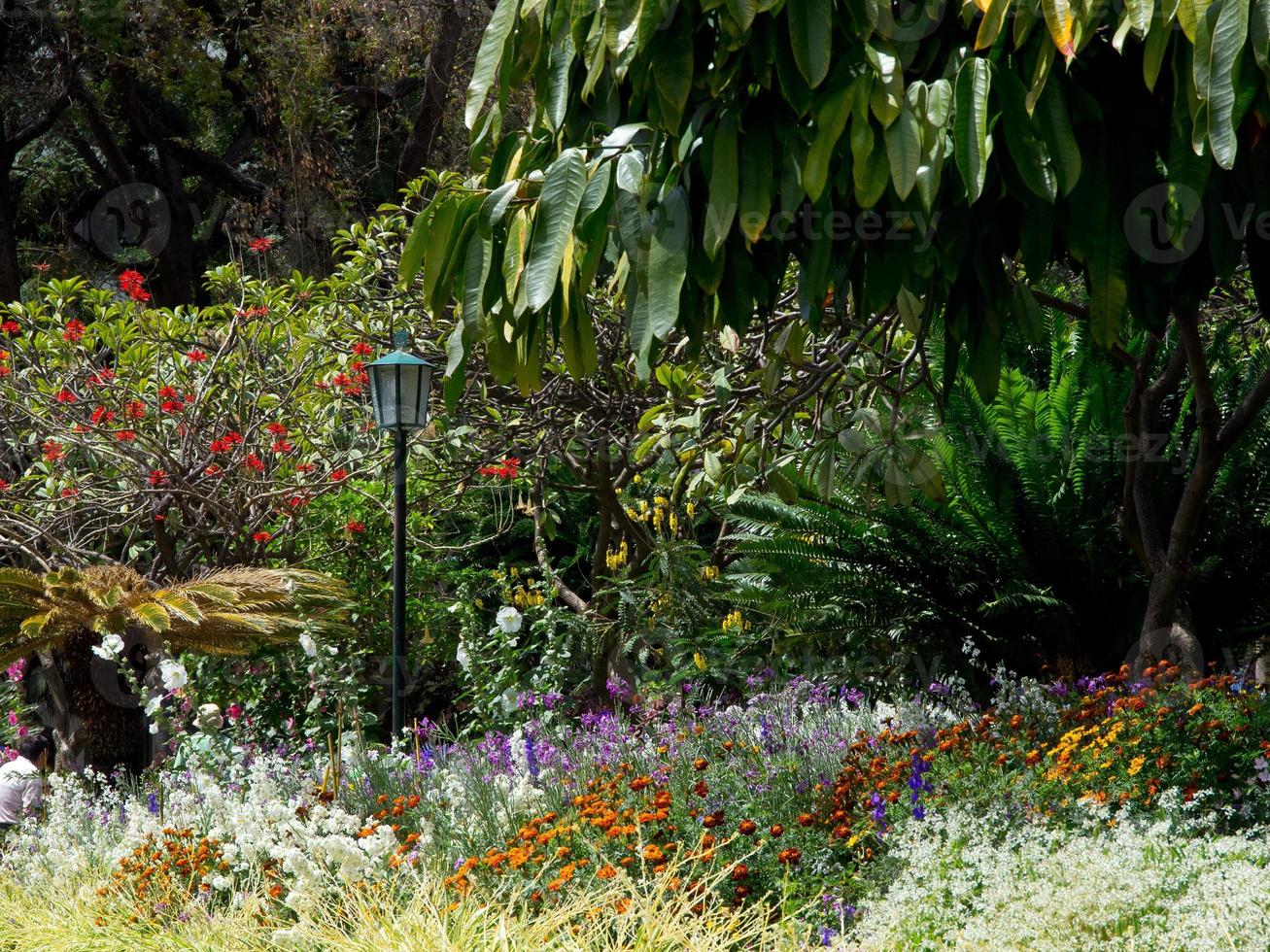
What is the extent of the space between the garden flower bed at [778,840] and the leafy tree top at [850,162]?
1238 millimetres

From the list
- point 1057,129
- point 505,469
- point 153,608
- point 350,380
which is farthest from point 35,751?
point 1057,129

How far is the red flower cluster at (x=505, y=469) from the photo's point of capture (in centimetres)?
693

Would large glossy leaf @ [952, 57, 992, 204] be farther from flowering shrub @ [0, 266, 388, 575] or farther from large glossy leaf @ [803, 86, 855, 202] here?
flowering shrub @ [0, 266, 388, 575]

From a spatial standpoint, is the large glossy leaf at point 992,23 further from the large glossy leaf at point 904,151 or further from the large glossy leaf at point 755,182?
the large glossy leaf at point 755,182

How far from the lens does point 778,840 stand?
3689 mm

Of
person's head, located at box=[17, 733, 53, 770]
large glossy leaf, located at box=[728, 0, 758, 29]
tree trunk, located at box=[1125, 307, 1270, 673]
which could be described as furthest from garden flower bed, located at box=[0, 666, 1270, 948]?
large glossy leaf, located at box=[728, 0, 758, 29]

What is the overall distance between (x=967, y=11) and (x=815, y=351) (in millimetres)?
3038

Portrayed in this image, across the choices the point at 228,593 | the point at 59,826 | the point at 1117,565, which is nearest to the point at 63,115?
the point at 228,593

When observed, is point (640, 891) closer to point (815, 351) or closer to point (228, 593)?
point (815, 351)

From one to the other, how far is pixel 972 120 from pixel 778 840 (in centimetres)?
226

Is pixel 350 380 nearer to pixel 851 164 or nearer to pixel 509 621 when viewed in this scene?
pixel 509 621

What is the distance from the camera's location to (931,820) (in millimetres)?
3549

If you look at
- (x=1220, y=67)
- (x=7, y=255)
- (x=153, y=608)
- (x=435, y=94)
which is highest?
(x=435, y=94)

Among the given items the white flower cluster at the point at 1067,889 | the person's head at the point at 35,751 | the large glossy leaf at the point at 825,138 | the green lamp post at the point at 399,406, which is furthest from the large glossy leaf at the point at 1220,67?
the person's head at the point at 35,751
